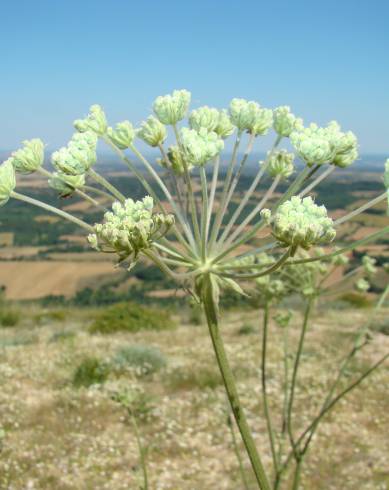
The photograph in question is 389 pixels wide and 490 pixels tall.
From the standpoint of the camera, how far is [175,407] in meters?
12.2

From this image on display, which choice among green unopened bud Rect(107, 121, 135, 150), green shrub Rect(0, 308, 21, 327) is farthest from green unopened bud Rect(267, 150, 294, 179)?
green shrub Rect(0, 308, 21, 327)

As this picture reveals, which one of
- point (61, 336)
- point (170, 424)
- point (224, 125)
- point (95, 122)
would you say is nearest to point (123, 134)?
point (95, 122)

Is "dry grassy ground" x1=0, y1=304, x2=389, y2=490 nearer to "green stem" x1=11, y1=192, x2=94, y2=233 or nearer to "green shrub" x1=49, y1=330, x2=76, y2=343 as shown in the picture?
"green shrub" x1=49, y1=330, x2=76, y2=343

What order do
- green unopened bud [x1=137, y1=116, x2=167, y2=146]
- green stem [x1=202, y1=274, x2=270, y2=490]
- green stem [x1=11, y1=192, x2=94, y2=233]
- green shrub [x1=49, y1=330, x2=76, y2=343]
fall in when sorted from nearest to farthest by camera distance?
green stem [x1=11, y1=192, x2=94, y2=233] < green stem [x1=202, y1=274, x2=270, y2=490] < green unopened bud [x1=137, y1=116, x2=167, y2=146] < green shrub [x1=49, y1=330, x2=76, y2=343]

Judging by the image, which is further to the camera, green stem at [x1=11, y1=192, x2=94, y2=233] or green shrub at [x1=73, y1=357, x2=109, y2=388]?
green shrub at [x1=73, y1=357, x2=109, y2=388]

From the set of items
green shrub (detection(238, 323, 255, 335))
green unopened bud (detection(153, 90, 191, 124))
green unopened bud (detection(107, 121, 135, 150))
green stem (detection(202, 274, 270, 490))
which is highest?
green unopened bud (detection(153, 90, 191, 124))

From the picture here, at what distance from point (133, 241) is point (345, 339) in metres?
17.5

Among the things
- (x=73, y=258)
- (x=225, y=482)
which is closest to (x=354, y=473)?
(x=225, y=482)

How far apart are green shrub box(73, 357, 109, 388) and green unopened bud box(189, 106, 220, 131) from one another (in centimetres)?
1104

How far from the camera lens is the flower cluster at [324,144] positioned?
280 cm

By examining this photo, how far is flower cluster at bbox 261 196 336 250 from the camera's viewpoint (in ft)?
7.35

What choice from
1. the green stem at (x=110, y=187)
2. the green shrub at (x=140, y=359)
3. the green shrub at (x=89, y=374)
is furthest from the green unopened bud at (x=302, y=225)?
the green shrub at (x=140, y=359)

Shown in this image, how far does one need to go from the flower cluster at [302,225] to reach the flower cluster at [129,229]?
1.75 feet

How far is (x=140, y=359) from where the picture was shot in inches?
604
